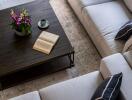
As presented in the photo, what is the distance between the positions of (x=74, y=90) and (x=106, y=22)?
3.29 ft

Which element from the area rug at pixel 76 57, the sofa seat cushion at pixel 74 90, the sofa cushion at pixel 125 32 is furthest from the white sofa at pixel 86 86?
the area rug at pixel 76 57

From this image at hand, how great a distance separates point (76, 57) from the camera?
125 inches

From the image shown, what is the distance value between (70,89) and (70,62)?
70 centimetres

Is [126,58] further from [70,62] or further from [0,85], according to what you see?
[0,85]

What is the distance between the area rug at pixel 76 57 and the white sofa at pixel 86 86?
0.55 meters

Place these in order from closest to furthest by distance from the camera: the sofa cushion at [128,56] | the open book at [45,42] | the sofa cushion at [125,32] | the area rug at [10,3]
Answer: the sofa cushion at [128,56], the sofa cushion at [125,32], the open book at [45,42], the area rug at [10,3]

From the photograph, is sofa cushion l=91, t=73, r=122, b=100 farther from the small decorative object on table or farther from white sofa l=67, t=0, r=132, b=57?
the small decorative object on table

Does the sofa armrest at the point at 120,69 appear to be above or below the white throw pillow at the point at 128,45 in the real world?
below

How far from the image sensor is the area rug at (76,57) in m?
2.88

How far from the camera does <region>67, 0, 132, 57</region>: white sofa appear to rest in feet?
9.21

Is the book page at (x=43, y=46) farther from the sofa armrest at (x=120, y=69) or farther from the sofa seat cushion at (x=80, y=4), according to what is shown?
the sofa seat cushion at (x=80, y=4)

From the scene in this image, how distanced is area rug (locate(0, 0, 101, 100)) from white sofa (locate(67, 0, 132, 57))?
0.15m

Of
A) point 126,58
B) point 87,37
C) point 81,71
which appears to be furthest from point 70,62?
point 126,58

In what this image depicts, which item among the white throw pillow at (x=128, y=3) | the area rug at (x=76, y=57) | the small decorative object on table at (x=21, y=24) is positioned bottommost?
the area rug at (x=76, y=57)
